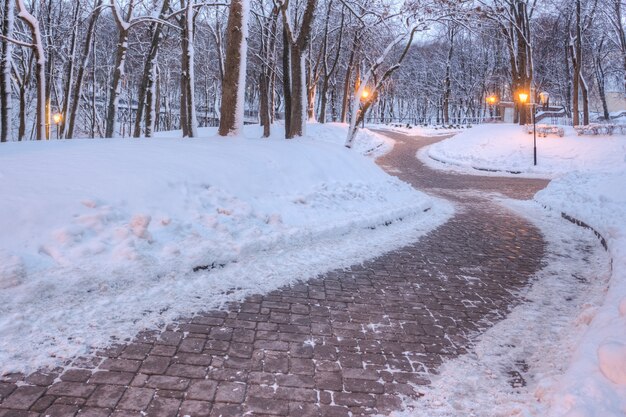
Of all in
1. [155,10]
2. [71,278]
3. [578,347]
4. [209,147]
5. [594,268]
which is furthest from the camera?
[155,10]

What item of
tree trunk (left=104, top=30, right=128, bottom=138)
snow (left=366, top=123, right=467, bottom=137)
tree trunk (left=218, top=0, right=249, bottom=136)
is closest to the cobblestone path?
tree trunk (left=218, top=0, right=249, bottom=136)

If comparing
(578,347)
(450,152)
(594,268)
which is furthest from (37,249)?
(450,152)

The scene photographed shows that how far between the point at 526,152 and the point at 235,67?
2033cm

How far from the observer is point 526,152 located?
85.0 feet

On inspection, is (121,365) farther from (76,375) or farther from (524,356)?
(524,356)

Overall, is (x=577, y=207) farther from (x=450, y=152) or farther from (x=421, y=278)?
(x=450, y=152)

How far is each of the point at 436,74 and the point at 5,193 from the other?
6494 centimetres

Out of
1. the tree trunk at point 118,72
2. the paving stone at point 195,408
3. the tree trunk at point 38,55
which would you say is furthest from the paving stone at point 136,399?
the tree trunk at point 118,72

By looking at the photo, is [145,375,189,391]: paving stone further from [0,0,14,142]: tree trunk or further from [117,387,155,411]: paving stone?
Result: [0,0,14,142]: tree trunk

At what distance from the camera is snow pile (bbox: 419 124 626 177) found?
75.8 ft

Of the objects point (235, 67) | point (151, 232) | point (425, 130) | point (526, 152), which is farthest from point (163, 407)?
point (425, 130)

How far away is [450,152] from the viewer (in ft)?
96.0

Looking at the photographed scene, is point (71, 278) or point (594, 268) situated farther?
point (594, 268)

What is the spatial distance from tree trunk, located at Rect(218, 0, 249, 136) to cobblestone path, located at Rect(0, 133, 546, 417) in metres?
6.64
